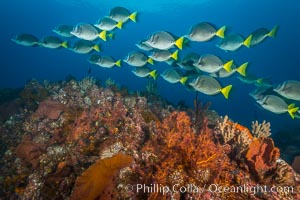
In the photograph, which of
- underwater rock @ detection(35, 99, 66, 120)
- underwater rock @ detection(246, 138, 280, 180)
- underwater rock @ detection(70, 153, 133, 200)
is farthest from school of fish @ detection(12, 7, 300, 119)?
underwater rock @ detection(70, 153, 133, 200)

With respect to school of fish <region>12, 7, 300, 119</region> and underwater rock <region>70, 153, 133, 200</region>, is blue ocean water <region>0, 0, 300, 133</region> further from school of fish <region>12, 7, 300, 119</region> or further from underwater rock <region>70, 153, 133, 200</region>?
underwater rock <region>70, 153, 133, 200</region>

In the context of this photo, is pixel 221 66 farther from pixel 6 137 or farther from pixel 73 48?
pixel 6 137

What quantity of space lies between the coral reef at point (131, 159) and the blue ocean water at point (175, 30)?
107 ft

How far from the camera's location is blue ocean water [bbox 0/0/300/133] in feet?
210

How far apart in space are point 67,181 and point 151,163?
5.10ft

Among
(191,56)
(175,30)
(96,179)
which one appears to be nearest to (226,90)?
(191,56)

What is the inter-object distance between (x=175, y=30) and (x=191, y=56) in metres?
106

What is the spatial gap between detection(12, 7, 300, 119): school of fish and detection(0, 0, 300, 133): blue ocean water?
30.6 m

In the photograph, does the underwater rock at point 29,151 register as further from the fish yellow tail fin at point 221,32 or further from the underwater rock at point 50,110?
the fish yellow tail fin at point 221,32

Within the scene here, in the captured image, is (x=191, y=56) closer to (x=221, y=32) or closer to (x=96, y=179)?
(x=221, y=32)

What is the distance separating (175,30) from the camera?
10988 cm

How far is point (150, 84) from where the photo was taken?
12.9m

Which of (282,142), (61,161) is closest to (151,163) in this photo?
(61,161)

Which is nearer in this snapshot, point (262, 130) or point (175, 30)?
point (262, 130)
